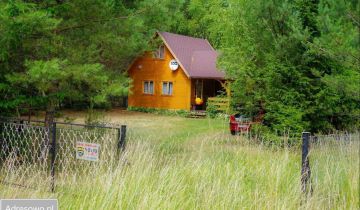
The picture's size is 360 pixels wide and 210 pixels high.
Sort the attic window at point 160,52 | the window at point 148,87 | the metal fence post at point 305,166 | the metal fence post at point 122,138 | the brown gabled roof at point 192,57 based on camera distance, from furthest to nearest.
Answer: the window at point 148,87 → the attic window at point 160,52 → the brown gabled roof at point 192,57 → the metal fence post at point 122,138 → the metal fence post at point 305,166

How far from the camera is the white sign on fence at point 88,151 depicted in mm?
6324

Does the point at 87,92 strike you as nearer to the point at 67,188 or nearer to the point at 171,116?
the point at 67,188

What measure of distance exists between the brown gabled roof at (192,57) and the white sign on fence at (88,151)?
20.8 metres

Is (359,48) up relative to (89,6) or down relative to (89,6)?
down

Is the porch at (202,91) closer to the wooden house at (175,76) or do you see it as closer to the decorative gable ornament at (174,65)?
the wooden house at (175,76)

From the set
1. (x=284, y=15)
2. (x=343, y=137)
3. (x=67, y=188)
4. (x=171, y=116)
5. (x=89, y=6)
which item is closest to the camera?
(x=343, y=137)

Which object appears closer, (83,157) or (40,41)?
(83,157)

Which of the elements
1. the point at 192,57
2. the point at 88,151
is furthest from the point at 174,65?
the point at 88,151

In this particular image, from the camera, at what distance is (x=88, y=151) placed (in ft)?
21.2

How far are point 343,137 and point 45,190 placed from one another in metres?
4.55

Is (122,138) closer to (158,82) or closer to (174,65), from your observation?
(174,65)

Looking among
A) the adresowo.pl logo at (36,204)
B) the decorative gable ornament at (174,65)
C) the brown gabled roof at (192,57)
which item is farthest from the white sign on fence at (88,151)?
the decorative gable ornament at (174,65)

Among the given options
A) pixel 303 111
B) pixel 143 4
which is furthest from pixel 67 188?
pixel 303 111

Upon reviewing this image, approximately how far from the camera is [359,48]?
4.19m
